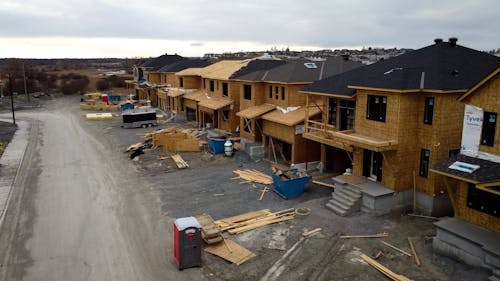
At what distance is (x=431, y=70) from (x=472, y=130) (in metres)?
4.54

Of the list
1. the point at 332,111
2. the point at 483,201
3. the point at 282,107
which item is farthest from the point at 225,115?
the point at 483,201

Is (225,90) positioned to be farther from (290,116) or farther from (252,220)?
(252,220)

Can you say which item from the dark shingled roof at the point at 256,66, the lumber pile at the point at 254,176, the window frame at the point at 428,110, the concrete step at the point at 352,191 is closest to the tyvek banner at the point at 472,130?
the window frame at the point at 428,110

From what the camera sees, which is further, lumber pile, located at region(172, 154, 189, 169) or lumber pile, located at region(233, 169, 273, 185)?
lumber pile, located at region(172, 154, 189, 169)

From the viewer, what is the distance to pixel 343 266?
14867 mm

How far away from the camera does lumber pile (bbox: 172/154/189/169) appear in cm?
2998

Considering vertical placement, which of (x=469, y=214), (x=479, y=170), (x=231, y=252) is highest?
(x=479, y=170)

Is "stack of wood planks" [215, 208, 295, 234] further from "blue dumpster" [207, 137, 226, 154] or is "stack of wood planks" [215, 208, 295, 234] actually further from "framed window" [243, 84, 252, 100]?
"framed window" [243, 84, 252, 100]

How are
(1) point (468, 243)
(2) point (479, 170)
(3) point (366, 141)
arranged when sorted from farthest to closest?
(3) point (366, 141) → (2) point (479, 170) → (1) point (468, 243)

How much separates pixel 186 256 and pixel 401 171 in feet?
36.5

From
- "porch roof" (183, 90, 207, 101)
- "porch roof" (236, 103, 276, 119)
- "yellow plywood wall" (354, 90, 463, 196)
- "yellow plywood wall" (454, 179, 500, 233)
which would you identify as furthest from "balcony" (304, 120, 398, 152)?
"porch roof" (183, 90, 207, 101)

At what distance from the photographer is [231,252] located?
16109 millimetres

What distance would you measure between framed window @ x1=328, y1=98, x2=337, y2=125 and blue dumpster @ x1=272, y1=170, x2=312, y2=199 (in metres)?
4.29

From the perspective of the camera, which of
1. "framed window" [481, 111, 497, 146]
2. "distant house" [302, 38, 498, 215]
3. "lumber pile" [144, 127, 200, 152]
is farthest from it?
"lumber pile" [144, 127, 200, 152]
